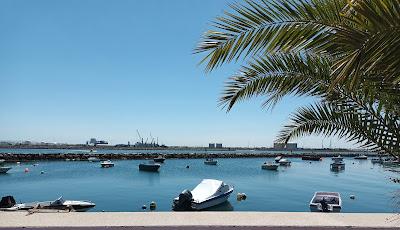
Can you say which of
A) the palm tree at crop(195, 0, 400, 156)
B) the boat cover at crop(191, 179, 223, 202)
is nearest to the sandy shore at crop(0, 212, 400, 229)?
the palm tree at crop(195, 0, 400, 156)

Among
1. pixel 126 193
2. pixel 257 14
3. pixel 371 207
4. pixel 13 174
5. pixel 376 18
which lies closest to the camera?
pixel 376 18

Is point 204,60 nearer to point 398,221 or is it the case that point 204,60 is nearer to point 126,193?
point 398,221

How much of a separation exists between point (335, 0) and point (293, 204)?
35432 millimetres

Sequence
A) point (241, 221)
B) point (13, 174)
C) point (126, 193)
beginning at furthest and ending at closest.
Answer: point (13, 174) < point (126, 193) < point (241, 221)

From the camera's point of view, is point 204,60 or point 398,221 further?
point 398,221

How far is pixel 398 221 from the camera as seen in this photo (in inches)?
355

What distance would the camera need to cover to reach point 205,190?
30.5m

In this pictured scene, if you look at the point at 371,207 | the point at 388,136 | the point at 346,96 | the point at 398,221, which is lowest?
the point at 371,207

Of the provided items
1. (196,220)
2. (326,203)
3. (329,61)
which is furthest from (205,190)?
(329,61)

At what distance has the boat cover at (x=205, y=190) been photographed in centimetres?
2917

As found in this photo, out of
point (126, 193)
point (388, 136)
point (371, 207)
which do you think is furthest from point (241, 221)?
point (126, 193)

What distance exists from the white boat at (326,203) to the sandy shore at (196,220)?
1413cm

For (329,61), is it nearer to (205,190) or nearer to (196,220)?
(196,220)

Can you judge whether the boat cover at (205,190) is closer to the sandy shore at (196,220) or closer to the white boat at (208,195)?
the white boat at (208,195)
